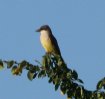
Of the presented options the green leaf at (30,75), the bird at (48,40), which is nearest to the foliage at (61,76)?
the green leaf at (30,75)

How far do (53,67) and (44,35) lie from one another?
5765 mm

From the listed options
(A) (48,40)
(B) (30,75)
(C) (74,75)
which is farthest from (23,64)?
(A) (48,40)

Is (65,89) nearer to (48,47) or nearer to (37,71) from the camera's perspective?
(37,71)

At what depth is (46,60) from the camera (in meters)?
6.06

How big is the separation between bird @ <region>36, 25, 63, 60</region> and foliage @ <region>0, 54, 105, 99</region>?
4995mm

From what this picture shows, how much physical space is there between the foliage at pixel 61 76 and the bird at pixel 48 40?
16.4ft

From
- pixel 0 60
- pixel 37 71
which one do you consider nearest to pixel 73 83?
pixel 37 71

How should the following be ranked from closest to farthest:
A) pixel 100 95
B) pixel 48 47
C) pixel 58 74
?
pixel 100 95 → pixel 58 74 → pixel 48 47

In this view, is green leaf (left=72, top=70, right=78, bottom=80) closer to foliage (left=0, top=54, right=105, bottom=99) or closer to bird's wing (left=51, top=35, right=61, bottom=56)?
foliage (left=0, top=54, right=105, bottom=99)

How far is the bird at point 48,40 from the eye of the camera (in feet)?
36.6

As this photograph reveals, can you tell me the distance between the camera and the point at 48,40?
11.5 m

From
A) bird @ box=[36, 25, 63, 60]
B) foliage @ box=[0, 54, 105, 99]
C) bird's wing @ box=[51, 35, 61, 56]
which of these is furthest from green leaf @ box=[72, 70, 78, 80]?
bird's wing @ box=[51, 35, 61, 56]

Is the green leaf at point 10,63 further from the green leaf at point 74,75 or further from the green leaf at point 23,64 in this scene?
the green leaf at point 74,75

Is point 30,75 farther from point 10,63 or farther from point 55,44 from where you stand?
point 55,44
